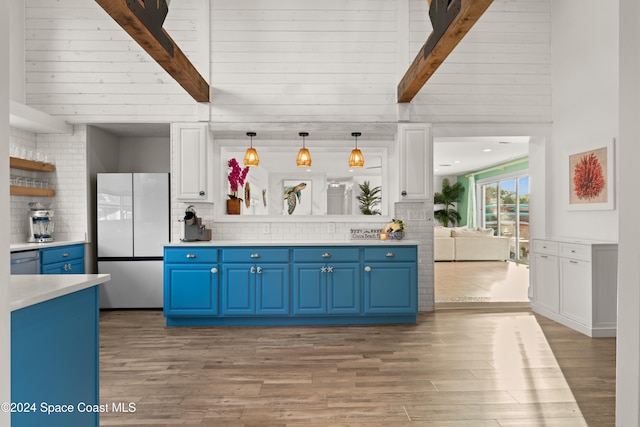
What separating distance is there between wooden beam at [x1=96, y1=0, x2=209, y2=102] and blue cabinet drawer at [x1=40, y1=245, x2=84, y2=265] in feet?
7.43

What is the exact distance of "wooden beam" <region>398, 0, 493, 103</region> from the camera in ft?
8.35

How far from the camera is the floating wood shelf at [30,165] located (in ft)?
13.4

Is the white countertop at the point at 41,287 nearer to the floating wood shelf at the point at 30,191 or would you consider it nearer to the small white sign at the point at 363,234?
the floating wood shelf at the point at 30,191

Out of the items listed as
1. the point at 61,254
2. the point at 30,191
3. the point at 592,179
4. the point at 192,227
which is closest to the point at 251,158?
the point at 192,227

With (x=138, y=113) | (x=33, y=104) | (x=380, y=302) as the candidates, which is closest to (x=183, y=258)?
(x=138, y=113)

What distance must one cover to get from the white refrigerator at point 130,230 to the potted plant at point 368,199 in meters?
2.45

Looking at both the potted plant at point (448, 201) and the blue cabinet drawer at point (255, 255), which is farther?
the potted plant at point (448, 201)

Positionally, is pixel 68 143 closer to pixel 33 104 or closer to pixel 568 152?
pixel 33 104

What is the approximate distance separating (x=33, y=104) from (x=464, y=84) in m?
5.25

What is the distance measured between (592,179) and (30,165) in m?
6.20

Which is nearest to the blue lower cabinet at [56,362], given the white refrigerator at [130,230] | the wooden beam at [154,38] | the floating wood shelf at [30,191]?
the wooden beam at [154,38]

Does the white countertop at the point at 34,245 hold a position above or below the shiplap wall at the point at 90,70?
below

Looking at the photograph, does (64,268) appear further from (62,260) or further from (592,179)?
(592,179)

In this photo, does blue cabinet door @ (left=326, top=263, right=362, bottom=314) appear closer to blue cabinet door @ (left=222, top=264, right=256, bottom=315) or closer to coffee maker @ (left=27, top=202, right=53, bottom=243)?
blue cabinet door @ (left=222, top=264, right=256, bottom=315)
